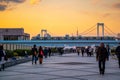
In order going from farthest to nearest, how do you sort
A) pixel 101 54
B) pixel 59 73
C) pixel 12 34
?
pixel 12 34, pixel 101 54, pixel 59 73

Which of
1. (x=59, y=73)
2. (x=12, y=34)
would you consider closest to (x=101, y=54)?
(x=59, y=73)

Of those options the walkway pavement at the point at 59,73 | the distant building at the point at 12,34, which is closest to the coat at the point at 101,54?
the walkway pavement at the point at 59,73

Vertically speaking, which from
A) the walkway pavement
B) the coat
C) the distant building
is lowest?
the walkway pavement

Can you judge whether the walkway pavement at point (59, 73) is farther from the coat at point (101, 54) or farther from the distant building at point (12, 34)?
the distant building at point (12, 34)

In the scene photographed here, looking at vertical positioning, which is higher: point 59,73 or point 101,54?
point 101,54

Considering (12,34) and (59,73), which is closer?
(59,73)

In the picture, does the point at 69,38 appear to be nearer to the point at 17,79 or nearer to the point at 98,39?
the point at 98,39

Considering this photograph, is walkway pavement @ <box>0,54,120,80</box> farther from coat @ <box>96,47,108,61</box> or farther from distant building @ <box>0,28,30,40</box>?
distant building @ <box>0,28,30,40</box>

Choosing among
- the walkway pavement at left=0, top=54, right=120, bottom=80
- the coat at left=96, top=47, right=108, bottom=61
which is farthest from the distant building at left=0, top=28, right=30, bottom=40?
the coat at left=96, top=47, right=108, bottom=61

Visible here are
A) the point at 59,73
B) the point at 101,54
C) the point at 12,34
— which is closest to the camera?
the point at 59,73

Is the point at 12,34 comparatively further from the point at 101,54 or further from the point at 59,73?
the point at 101,54

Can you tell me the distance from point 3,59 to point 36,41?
110 metres

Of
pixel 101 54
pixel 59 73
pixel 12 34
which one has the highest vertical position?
pixel 12 34

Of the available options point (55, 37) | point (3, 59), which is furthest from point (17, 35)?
point (3, 59)
